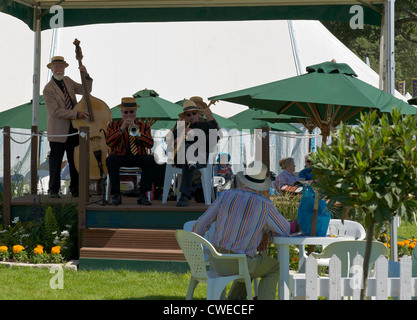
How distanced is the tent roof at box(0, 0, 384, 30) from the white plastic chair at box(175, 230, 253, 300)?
5.78 meters

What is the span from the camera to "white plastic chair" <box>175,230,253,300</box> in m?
5.70

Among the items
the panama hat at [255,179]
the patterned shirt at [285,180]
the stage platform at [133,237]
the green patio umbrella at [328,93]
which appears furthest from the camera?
the patterned shirt at [285,180]

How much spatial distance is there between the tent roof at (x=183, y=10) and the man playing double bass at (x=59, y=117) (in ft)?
4.15

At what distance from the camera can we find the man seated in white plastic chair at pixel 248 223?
581 centimetres

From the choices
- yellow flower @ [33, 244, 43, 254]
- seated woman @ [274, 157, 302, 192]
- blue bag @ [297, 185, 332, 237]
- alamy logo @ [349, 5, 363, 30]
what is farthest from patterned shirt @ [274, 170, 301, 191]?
blue bag @ [297, 185, 332, 237]

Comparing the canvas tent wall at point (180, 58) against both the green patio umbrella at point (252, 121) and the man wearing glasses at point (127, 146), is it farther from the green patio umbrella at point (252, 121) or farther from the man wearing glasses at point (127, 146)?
the man wearing glasses at point (127, 146)

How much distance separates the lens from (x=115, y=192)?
906 centimetres

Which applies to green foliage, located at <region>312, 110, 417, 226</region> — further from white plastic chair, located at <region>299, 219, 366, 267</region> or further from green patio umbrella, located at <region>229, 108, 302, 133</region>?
green patio umbrella, located at <region>229, 108, 302, 133</region>

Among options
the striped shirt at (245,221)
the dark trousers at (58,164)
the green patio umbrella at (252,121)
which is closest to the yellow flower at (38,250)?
the dark trousers at (58,164)

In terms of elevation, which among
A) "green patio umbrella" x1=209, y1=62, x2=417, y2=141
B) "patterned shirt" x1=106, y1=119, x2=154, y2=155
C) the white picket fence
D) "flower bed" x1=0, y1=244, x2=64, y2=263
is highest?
"green patio umbrella" x1=209, y1=62, x2=417, y2=141

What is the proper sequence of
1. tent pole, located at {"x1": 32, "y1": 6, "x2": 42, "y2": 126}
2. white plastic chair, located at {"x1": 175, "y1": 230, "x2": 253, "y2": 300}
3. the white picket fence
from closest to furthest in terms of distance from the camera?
the white picket fence
white plastic chair, located at {"x1": 175, "y1": 230, "x2": 253, "y2": 300}
tent pole, located at {"x1": 32, "y1": 6, "x2": 42, "y2": 126}

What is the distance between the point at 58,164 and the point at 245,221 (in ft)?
15.7

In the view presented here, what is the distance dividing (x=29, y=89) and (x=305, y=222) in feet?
55.4
